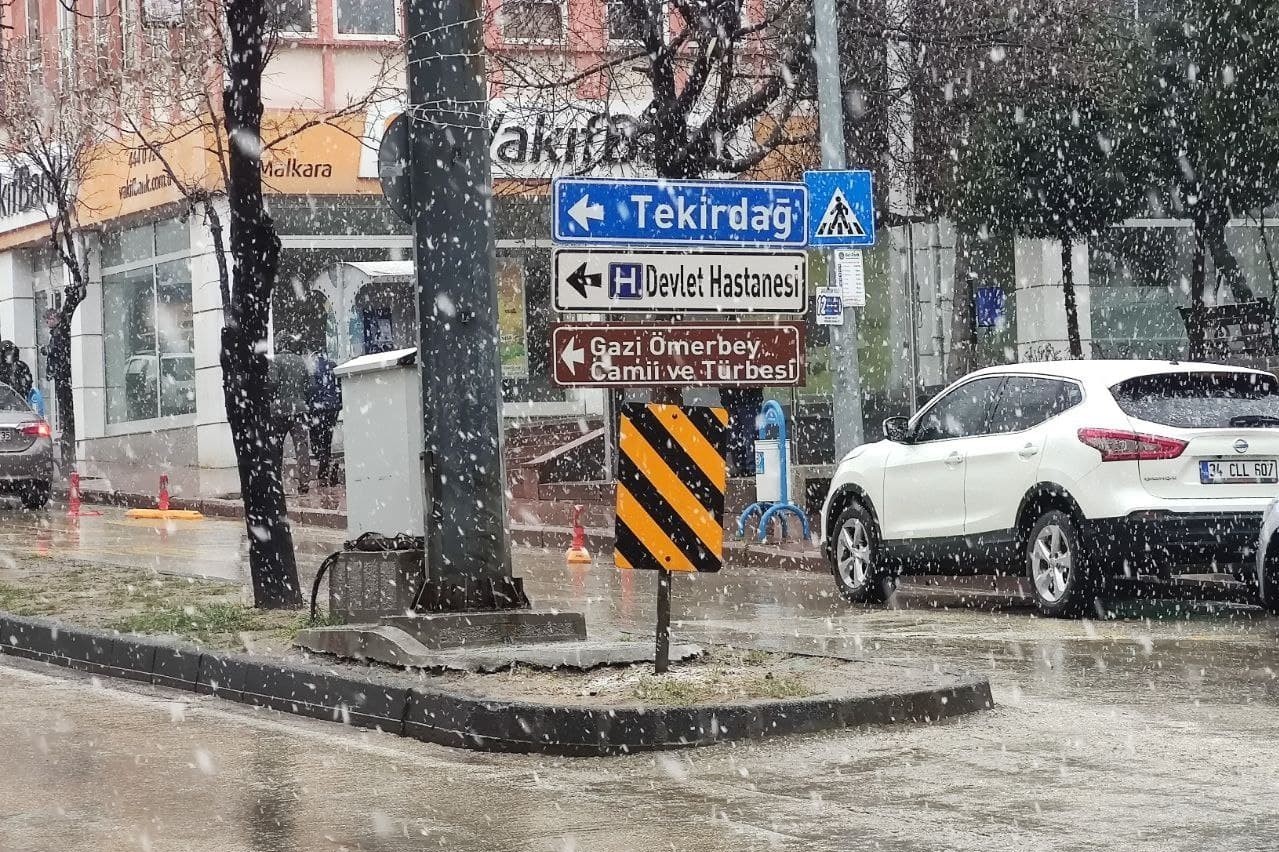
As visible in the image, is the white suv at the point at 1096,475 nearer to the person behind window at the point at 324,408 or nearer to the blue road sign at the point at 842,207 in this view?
the blue road sign at the point at 842,207

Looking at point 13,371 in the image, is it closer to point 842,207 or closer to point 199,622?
point 842,207

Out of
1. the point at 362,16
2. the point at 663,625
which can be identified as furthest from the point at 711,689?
the point at 362,16

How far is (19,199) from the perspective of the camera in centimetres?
3800

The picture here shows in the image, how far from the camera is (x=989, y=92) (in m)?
26.3

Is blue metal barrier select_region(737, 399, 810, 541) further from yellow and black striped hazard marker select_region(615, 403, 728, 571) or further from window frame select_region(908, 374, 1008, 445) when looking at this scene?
yellow and black striped hazard marker select_region(615, 403, 728, 571)

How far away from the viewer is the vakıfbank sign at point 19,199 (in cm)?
3607

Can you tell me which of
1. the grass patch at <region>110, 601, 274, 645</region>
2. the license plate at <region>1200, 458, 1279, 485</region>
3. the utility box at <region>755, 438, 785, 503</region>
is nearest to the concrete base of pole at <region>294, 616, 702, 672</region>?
the grass patch at <region>110, 601, 274, 645</region>

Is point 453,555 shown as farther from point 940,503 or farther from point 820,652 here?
point 940,503

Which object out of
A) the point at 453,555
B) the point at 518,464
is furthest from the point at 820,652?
the point at 518,464

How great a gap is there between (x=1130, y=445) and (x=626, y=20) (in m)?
11.8

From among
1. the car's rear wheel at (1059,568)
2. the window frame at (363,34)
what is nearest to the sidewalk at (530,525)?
the car's rear wheel at (1059,568)

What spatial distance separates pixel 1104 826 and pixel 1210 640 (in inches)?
217

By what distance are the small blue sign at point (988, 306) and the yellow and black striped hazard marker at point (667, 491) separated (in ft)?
76.2

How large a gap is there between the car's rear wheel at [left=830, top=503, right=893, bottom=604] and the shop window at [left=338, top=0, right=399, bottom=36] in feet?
64.7
